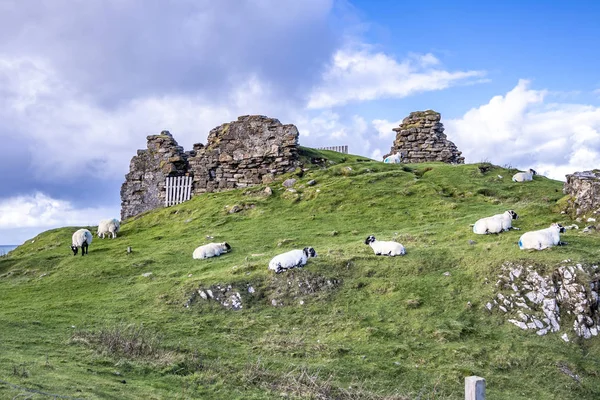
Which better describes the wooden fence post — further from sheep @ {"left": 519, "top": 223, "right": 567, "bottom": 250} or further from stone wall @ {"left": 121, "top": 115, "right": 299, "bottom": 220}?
stone wall @ {"left": 121, "top": 115, "right": 299, "bottom": 220}

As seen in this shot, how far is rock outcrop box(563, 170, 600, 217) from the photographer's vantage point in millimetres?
18391

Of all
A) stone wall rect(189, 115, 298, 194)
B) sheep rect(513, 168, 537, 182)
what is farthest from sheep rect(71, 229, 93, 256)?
sheep rect(513, 168, 537, 182)

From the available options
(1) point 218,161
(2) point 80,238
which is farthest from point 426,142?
(2) point 80,238

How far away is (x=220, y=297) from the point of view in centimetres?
1459

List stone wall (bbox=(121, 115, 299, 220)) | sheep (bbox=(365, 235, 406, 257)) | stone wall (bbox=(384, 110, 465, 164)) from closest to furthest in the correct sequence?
sheep (bbox=(365, 235, 406, 257))
stone wall (bbox=(121, 115, 299, 220))
stone wall (bbox=(384, 110, 465, 164))

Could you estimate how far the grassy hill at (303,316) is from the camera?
31.9ft

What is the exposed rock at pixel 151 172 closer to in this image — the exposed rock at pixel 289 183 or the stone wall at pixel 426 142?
the exposed rock at pixel 289 183

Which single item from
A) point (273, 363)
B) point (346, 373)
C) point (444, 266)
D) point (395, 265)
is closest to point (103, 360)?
point (273, 363)

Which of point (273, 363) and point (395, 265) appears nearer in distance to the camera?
point (273, 363)

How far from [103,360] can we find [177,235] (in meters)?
14.1

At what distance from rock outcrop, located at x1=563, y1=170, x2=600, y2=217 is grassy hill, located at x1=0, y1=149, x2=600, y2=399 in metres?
0.75

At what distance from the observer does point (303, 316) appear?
13594 mm

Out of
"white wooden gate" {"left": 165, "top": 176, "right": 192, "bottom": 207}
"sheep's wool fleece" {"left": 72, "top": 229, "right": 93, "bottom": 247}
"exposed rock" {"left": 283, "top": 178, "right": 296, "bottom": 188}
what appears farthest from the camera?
"white wooden gate" {"left": 165, "top": 176, "right": 192, "bottom": 207}

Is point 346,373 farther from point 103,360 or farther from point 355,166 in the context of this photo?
point 355,166
